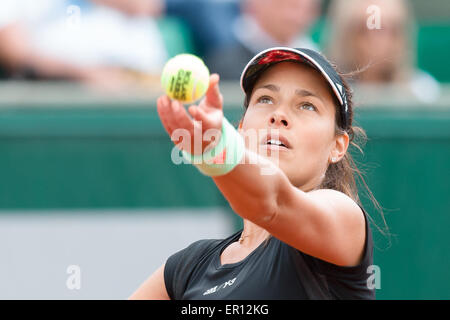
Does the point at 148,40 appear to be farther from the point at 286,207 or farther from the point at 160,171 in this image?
the point at 286,207

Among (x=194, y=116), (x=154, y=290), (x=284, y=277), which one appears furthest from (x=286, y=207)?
(x=154, y=290)

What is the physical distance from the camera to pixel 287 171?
6.83 feet

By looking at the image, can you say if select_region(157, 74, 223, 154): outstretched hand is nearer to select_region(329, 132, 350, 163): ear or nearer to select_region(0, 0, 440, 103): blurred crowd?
select_region(329, 132, 350, 163): ear

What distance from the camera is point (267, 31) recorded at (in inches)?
207

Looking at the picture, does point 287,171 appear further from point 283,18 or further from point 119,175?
point 283,18

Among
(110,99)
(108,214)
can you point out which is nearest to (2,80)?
(110,99)

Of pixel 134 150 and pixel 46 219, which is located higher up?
pixel 134 150

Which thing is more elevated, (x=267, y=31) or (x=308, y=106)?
(x=267, y=31)

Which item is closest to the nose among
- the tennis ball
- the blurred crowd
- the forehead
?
the forehead

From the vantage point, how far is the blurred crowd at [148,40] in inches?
187

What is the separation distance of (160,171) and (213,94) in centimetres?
281

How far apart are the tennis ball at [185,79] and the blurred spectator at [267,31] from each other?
3.45 meters

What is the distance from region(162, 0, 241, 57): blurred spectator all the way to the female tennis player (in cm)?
323
